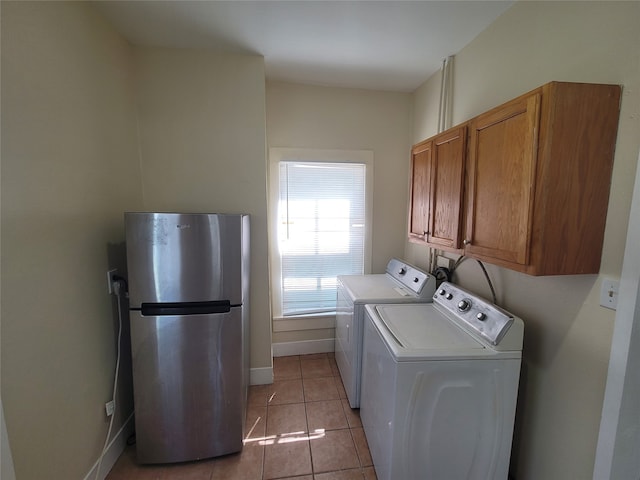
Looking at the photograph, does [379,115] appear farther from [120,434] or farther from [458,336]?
[120,434]

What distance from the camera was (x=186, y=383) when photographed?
1.57m

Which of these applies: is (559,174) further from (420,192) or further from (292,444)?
(292,444)

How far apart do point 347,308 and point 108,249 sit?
5.39 feet

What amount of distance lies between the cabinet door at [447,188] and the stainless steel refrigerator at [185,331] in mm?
1239

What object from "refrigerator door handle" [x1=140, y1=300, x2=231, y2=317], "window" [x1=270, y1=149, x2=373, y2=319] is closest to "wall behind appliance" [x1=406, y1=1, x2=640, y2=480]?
"window" [x1=270, y1=149, x2=373, y2=319]

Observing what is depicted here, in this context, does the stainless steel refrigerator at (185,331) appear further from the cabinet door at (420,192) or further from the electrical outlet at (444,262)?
the electrical outlet at (444,262)

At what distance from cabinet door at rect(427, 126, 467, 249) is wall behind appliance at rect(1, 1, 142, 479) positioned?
79.2 inches

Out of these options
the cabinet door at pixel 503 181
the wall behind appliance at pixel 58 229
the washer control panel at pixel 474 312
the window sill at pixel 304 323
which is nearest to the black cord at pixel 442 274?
the washer control panel at pixel 474 312

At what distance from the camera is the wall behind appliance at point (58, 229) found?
3.37 feet

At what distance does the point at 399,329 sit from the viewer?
4.78 ft

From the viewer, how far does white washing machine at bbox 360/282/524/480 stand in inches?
48.5

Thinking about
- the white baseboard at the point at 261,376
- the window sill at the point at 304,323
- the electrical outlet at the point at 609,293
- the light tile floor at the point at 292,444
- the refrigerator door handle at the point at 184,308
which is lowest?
the light tile floor at the point at 292,444

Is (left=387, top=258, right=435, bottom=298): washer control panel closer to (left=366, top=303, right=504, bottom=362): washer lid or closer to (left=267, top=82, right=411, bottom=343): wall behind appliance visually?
(left=366, top=303, right=504, bottom=362): washer lid

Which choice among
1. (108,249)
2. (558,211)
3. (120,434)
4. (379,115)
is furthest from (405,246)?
(120,434)
